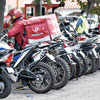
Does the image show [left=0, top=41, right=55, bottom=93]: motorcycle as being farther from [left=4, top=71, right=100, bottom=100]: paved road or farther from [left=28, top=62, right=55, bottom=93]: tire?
[left=4, top=71, right=100, bottom=100]: paved road

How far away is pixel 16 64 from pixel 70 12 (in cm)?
4947

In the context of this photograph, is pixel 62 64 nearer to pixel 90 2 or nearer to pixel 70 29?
pixel 70 29

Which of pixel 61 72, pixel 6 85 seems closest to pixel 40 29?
pixel 61 72

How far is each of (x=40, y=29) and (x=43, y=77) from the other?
1271mm

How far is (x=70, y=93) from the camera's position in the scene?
9469 mm

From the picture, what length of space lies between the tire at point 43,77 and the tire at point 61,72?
552 millimetres

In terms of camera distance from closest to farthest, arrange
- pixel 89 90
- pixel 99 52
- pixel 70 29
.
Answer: pixel 89 90
pixel 99 52
pixel 70 29

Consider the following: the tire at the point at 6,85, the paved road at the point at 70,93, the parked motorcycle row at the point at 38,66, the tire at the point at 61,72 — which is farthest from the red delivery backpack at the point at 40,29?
the tire at the point at 6,85

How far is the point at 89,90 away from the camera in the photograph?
9852mm

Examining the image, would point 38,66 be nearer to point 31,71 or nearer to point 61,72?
point 31,71

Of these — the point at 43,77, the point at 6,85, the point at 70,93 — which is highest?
the point at 6,85

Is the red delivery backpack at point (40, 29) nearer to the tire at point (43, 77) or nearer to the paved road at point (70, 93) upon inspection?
the tire at point (43, 77)

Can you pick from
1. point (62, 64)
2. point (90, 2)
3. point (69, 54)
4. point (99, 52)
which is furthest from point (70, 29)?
point (90, 2)

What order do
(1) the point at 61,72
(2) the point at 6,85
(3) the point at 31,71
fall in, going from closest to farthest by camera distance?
1. (2) the point at 6,85
2. (3) the point at 31,71
3. (1) the point at 61,72
